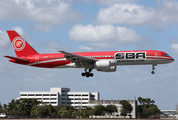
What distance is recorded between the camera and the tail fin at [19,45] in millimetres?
71125

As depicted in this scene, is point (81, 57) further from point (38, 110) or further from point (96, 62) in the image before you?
point (38, 110)

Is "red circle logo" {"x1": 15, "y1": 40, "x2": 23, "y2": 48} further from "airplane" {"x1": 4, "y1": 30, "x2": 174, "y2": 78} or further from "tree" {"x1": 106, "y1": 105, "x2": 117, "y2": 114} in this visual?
"tree" {"x1": 106, "y1": 105, "x2": 117, "y2": 114}

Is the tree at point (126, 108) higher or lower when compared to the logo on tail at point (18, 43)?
lower

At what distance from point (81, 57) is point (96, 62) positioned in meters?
4.09

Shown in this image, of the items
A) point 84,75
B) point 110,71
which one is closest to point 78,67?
point 84,75

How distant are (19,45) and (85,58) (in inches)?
789

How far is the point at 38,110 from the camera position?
4451 inches

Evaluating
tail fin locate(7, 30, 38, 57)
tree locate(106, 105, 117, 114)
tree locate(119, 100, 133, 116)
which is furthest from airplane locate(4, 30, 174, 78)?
tree locate(119, 100, 133, 116)

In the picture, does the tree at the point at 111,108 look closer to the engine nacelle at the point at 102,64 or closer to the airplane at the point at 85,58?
the airplane at the point at 85,58

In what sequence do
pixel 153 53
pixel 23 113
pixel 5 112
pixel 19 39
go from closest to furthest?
pixel 153 53, pixel 19 39, pixel 5 112, pixel 23 113

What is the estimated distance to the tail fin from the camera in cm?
7112

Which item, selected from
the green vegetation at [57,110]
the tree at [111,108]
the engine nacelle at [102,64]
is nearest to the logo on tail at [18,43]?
the engine nacelle at [102,64]

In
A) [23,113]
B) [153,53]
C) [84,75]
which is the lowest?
[23,113]

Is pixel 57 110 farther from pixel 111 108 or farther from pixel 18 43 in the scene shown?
pixel 18 43
